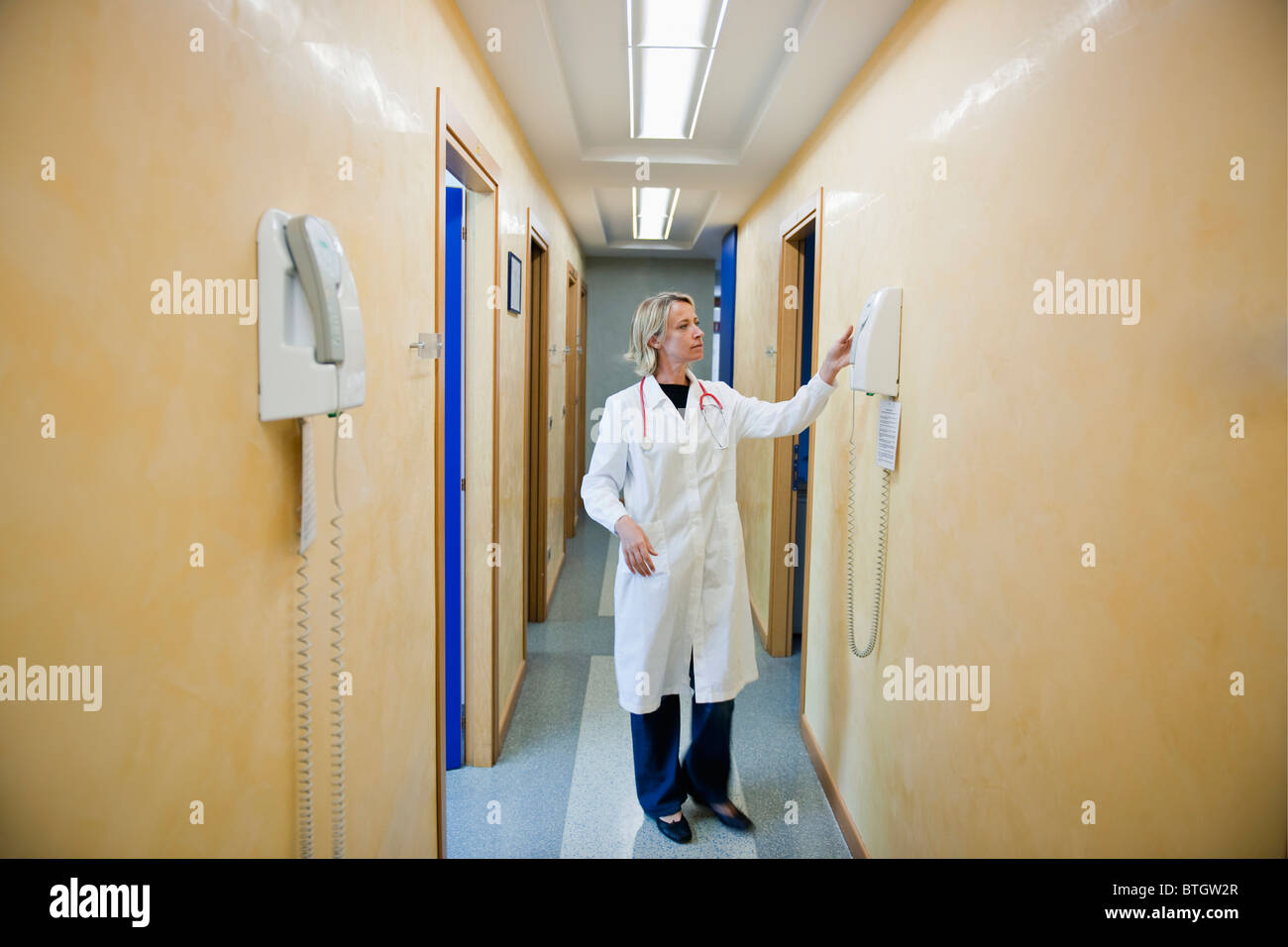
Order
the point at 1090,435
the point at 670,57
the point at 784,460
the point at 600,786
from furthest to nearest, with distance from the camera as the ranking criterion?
1. the point at 784,460
2. the point at 600,786
3. the point at 670,57
4. the point at 1090,435

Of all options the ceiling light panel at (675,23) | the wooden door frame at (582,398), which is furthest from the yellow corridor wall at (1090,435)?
the wooden door frame at (582,398)

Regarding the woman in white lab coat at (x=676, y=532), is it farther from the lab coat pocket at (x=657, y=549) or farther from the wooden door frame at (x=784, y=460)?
the wooden door frame at (x=784, y=460)

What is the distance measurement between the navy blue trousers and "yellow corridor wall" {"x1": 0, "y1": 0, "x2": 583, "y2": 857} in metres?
1.23

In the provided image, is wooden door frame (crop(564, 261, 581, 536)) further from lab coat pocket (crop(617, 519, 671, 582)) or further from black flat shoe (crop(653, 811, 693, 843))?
black flat shoe (crop(653, 811, 693, 843))

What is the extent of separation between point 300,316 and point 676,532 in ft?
5.14

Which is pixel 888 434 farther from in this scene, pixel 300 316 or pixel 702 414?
pixel 300 316

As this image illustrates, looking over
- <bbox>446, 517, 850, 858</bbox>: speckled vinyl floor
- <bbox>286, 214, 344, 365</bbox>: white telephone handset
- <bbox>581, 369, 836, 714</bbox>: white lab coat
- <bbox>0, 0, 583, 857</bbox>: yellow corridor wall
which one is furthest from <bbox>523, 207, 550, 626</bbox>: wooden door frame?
<bbox>286, 214, 344, 365</bbox>: white telephone handset

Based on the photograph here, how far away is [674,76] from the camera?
2.96 meters

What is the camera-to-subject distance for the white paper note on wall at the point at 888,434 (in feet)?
7.33

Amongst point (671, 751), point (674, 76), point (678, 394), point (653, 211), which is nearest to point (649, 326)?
point (678, 394)

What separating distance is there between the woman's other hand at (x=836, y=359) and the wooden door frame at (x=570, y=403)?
140 inches

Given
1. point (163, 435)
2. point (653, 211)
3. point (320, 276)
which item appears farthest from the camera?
point (653, 211)

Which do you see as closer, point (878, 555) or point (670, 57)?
point (878, 555)

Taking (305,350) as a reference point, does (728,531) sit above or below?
below
